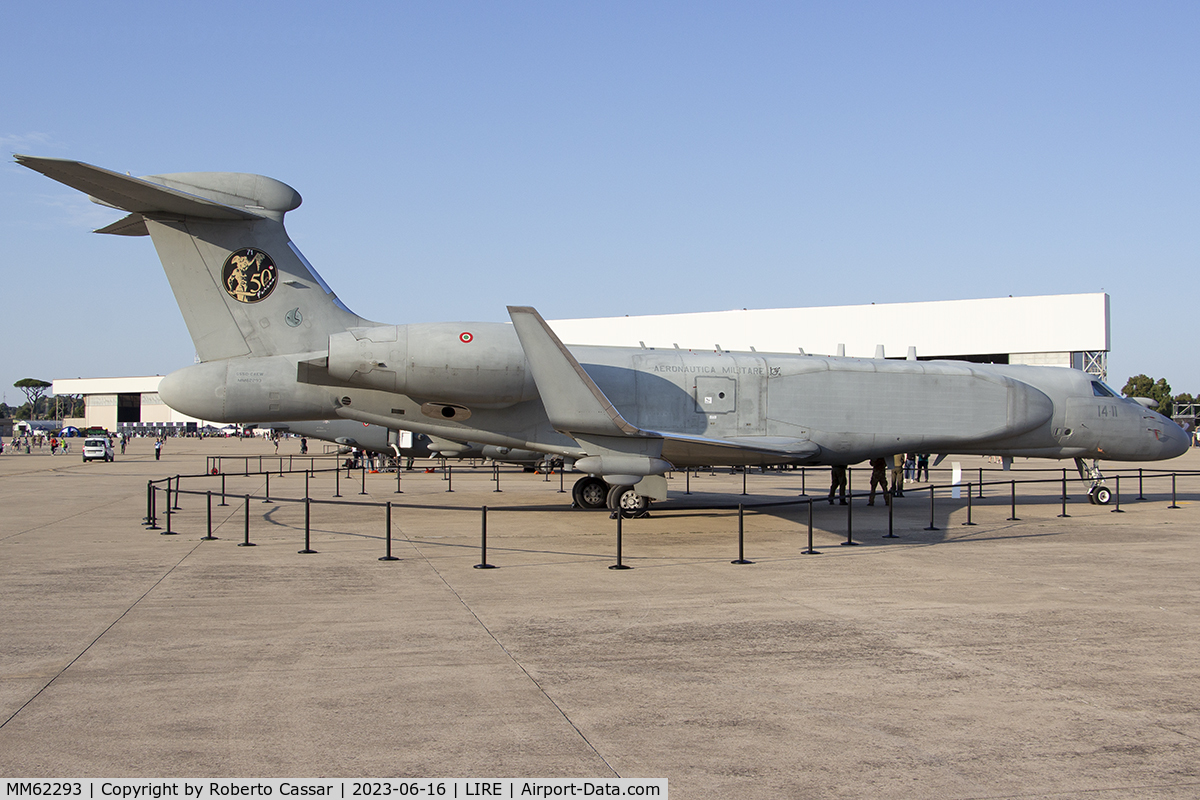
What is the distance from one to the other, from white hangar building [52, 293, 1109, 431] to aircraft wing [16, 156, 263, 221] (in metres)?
38.1

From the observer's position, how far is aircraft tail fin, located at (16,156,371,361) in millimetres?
16547

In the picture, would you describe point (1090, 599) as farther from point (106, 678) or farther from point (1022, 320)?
point (1022, 320)

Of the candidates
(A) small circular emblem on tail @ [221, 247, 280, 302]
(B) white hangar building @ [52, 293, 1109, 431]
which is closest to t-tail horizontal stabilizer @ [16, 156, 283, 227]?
(A) small circular emblem on tail @ [221, 247, 280, 302]

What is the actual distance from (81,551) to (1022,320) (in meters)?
52.0

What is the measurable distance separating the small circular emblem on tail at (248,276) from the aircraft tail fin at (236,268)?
0.02m

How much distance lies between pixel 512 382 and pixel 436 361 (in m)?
1.47

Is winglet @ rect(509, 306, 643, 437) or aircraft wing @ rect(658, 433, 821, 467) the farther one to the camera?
aircraft wing @ rect(658, 433, 821, 467)

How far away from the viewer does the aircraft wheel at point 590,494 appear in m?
19.8

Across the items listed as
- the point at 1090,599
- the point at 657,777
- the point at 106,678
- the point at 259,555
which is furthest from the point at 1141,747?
the point at 259,555

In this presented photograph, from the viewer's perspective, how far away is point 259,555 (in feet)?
42.8

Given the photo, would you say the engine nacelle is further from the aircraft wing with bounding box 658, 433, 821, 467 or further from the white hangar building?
the white hangar building
